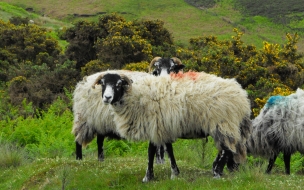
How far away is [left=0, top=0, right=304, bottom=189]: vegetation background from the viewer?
29.7 feet

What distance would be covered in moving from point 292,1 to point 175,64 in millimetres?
50238

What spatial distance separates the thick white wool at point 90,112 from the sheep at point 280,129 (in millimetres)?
3335

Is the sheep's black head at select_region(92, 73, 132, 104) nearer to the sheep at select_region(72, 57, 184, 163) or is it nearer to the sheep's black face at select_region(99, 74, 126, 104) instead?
the sheep's black face at select_region(99, 74, 126, 104)

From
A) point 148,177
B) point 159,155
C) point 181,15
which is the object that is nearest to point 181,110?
point 148,177

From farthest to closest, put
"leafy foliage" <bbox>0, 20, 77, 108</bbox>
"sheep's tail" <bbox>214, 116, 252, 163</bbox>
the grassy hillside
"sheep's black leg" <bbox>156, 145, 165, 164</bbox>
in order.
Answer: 1. the grassy hillside
2. "leafy foliage" <bbox>0, 20, 77, 108</bbox>
3. "sheep's black leg" <bbox>156, 145, 165, 164</bbox>
4. "sheep's tail" <bbox>214, 116, 252, 163</bbox>

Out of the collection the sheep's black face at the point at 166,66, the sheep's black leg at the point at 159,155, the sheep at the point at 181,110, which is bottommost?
the sheep's black leg at the point at 159,155

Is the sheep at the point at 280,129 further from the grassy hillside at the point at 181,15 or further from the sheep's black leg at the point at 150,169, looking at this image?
the grassy hillside at the point at 181,15

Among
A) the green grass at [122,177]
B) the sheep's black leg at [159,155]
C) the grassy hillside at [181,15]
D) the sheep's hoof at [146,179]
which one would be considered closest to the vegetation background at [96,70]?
the green grass at [122,177]

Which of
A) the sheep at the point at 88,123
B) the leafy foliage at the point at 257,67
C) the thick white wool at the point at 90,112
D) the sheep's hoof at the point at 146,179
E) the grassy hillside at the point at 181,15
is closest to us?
the sheep's hoof at the point at 146,179

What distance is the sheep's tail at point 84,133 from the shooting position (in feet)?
35.5

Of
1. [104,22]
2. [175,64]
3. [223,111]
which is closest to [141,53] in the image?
[104,22]

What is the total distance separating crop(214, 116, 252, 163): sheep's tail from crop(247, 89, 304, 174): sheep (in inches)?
92.3

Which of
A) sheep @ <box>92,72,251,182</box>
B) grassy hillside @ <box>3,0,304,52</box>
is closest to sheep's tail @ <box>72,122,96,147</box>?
sheep @ <box>92,72,251,182</box>

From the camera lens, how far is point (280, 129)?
11016mm
